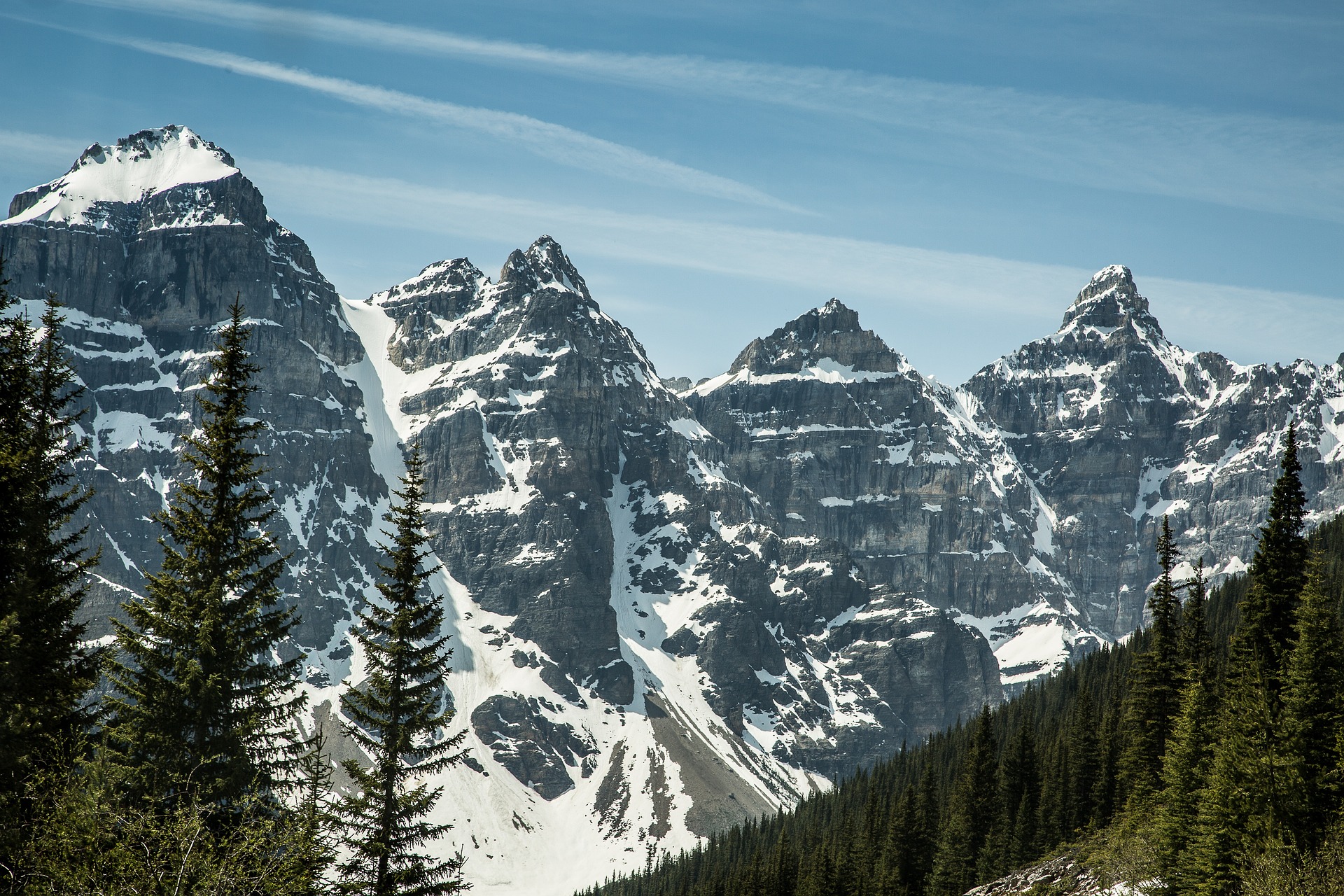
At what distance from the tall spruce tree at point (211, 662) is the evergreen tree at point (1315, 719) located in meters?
41.1

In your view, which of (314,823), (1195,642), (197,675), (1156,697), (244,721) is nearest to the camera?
(314,823)

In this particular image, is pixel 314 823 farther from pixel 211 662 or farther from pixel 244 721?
pixel 211 662

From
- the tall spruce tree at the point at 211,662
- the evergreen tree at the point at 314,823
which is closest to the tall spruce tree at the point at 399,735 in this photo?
the tall spruce tree at the point at 211,662

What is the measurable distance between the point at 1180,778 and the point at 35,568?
52.8 metres

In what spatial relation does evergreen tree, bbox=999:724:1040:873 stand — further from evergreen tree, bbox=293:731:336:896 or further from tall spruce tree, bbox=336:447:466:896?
evergreen tree, bbox=293:731:336:896

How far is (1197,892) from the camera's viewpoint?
2088 inches

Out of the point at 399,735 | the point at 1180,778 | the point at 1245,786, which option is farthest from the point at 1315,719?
the point at 399,735

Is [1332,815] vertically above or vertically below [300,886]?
above

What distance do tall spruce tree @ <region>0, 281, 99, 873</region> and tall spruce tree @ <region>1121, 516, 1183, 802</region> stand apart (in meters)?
66.6

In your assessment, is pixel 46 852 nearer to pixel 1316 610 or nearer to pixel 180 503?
pixel 180 503

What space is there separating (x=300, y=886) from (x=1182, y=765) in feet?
170

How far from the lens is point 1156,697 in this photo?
82312mm

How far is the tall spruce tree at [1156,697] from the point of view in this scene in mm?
80438

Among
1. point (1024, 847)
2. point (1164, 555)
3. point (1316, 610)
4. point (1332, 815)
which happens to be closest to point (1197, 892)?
point (1332, 815)
